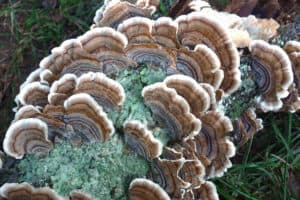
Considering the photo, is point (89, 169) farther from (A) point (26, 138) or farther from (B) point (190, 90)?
(B) point (190, 90)

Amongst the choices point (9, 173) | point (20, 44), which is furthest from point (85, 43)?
point (20, 44)

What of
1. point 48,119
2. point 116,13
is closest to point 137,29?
point 116,13

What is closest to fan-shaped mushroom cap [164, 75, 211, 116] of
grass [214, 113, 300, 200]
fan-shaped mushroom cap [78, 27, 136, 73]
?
fan-shaped mushroom cap [78, 27, 136, 73]

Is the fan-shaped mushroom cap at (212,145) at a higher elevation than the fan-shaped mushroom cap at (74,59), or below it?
below

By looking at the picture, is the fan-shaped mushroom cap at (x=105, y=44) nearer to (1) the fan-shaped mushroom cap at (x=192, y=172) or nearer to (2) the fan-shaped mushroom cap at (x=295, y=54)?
(1) the fan-shaped mushroom cap at (x=192, y=172)

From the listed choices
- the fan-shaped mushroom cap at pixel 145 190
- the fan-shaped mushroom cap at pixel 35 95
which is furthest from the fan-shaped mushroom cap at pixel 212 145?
the fan-shaped mushroom cap at pixel 35 95

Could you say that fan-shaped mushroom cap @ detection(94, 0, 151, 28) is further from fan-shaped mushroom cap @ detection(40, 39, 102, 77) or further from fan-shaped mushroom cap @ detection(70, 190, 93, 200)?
fan-shaped mushroom cap @ detection(70, 190, 93, 200)
